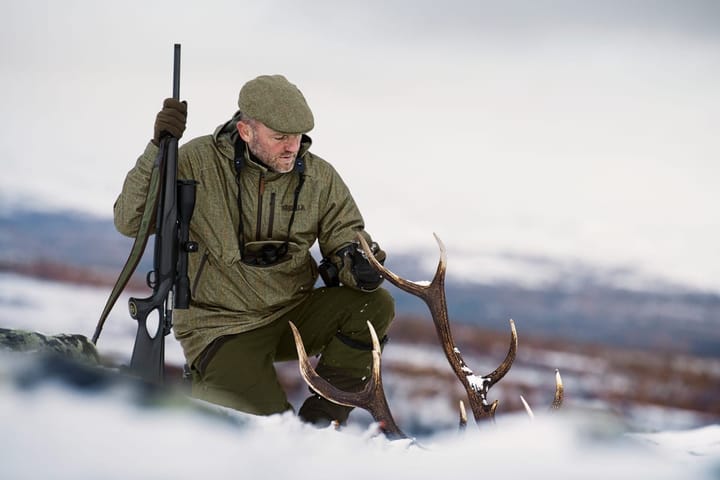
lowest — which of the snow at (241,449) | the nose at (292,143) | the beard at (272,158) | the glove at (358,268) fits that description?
the glove at (358,268)

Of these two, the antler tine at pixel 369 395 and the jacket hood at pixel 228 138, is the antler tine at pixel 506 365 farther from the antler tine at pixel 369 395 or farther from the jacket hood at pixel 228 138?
the jacket hood at pixel 228 138

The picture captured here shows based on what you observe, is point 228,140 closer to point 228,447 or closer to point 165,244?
point 165,244

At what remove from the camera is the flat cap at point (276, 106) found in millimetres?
3334

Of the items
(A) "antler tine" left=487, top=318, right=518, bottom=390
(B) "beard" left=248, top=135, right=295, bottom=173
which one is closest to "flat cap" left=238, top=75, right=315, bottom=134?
(B) "beard" left=248, top=135, right=295, bottom=173

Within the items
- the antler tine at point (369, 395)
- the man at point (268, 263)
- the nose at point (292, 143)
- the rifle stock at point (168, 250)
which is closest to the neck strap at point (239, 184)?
the man at point (268, 263)

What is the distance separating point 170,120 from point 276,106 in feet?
1.18

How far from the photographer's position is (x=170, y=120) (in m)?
3.22

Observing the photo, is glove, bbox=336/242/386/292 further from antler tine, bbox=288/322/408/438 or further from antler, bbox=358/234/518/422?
antler tine, bbox=288/322/408/438

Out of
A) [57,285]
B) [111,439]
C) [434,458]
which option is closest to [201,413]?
[111,439]

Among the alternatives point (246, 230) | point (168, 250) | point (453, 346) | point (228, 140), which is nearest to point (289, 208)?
point (246, 230)

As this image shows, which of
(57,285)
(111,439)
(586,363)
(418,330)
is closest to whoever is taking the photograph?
(111,439)

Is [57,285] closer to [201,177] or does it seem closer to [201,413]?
[201,177]

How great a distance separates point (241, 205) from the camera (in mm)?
3471

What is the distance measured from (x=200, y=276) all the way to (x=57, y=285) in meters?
12.3
